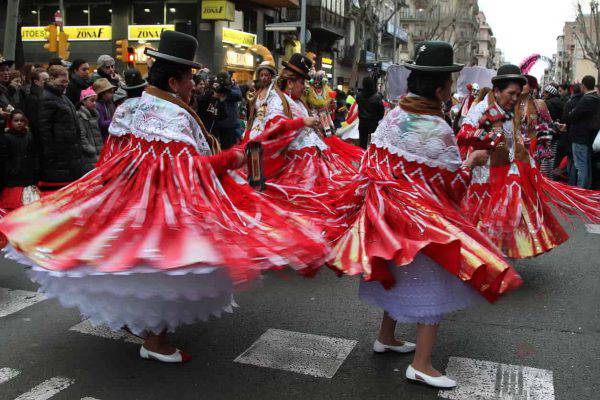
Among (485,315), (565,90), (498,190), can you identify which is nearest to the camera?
(485,315)

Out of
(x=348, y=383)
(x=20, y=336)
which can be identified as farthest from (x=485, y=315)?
(x=20, y=336)

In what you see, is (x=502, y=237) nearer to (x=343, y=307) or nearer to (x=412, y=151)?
(x=343, y=307)

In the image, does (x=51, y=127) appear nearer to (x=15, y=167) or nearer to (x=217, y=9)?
(x=15, y=167)

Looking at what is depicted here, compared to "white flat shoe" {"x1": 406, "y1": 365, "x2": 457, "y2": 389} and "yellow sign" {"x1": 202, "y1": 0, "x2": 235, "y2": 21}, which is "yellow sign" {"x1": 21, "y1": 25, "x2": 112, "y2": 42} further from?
"white flat shoe" {"x1": 406, "y1": 365, "x2": 457, "y2": 389}

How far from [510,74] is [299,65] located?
2102 millimetres

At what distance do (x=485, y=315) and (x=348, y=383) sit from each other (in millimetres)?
1690

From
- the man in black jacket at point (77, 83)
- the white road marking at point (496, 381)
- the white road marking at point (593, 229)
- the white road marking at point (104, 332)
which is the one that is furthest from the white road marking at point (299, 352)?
the man in black jacket at point (77, 83)

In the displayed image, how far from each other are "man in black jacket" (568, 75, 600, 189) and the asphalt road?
18.0ft

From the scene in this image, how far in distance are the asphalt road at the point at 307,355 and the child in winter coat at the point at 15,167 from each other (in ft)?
2.70

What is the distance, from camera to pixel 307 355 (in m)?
4.11

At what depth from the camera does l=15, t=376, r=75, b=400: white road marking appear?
3.54 meters

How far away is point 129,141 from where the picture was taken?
12.8ft

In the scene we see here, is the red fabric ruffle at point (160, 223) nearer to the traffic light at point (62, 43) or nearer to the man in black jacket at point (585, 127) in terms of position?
the man in black jacket at point (585, 127)

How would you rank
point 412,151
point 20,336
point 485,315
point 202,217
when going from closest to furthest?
point 202,217 → point 412,151 → point 20,336 → point 485,315
